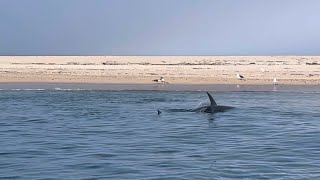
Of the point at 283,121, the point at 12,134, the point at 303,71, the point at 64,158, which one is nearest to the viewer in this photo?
the point at 64,158

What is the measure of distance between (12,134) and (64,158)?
435 centimetres

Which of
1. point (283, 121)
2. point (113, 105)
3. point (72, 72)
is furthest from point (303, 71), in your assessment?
point (283, 121)

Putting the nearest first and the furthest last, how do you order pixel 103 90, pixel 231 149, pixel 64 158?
pixel 64 158 < pixel 231 149 < pixel 103 90

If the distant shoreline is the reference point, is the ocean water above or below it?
above

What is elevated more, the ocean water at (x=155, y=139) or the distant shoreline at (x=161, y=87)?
the ocean water at (x=155, y=139)

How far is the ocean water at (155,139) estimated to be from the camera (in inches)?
462

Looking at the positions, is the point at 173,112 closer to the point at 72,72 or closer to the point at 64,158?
the point at 64,158

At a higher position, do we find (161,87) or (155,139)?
(155,139)

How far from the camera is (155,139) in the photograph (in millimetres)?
15773

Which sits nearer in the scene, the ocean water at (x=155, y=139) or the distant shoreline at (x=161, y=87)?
the ocean water at (x=155, y=139)

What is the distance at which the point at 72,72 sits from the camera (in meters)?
47.3

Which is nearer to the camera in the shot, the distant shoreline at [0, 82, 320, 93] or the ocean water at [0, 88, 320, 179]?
the ocean water at [0, 88, 320, 179]

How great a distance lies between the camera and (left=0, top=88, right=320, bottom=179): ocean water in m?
11.7

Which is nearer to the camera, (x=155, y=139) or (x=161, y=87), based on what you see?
(x=155, y=139)
